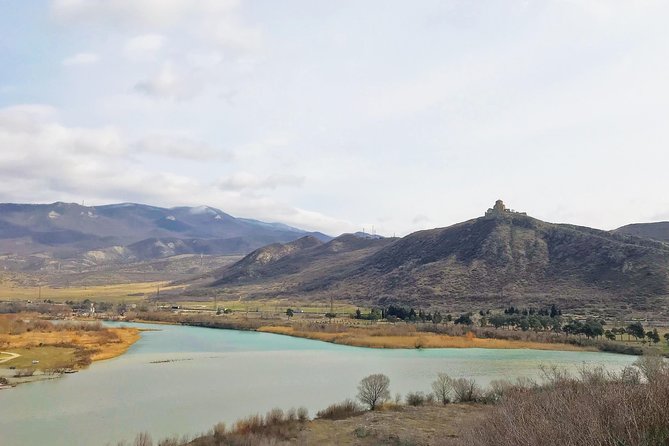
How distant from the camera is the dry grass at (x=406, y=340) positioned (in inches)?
3066

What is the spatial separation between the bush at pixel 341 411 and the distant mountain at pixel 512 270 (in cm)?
8562

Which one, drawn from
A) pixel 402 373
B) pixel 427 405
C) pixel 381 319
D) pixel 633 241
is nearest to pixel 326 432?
pixel 427 405

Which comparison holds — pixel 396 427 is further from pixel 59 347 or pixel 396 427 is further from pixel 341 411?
pixel 59 347

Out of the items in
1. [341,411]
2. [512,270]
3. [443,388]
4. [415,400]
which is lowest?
[415,400]

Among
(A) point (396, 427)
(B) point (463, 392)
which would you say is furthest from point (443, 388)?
(A) point (396, 427)

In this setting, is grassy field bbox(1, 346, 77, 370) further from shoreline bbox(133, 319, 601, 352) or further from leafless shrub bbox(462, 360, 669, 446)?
leafless shrub bbox(462, 360, 669, 446)

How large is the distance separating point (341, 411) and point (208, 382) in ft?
56.5

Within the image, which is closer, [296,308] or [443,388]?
[443,388]

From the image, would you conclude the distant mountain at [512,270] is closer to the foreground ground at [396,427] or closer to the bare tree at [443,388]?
the bare tree at [443,388]

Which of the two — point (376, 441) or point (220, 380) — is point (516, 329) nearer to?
point (220, 380)

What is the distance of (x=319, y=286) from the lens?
638 feet

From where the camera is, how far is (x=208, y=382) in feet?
157

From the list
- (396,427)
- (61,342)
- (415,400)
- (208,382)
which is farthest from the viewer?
(61,342)

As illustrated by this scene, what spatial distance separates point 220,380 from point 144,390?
25.2 feet
